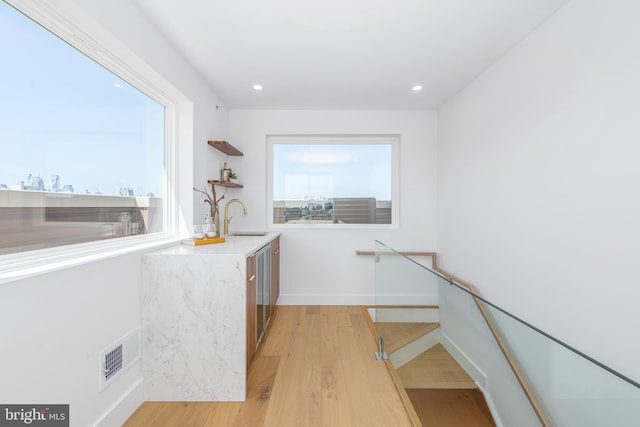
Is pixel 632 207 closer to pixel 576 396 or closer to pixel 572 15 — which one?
pixel 576 396

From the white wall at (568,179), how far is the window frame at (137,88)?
2675 millimetres

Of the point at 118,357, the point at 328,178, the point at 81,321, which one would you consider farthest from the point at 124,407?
the point at 328,178

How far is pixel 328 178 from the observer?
3.37 metres

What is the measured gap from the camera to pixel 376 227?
10.8 ft

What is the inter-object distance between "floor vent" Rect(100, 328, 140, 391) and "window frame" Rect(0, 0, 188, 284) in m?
0.53

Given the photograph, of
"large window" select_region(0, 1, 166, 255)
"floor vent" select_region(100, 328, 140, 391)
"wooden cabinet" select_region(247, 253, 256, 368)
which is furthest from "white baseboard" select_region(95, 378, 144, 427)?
"large window" select_region(0, 1, 166, 255)

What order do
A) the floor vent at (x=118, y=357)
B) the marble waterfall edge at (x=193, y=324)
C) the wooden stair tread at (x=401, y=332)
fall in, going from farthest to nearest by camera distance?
1. the wooden stair tread at (x=401, y=332)
2. the marble waterfall edge at (x=193, y=324)
3. the floor vent at (x=118, y=357)

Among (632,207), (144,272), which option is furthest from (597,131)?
(144,272)

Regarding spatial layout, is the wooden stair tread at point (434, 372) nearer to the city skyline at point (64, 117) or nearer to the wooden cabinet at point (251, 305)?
the wooden cabinet at point (251, 305)

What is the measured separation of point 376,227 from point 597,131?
7.12 ft

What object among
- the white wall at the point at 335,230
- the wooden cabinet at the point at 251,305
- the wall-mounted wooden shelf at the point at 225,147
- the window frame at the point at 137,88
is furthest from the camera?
the white wall at the point at 335,230

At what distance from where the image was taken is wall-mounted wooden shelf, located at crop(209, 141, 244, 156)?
2.53m

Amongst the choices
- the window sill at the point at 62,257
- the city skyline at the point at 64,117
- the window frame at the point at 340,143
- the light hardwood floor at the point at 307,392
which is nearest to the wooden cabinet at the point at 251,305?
the light hardwood floor at the point at 307,392

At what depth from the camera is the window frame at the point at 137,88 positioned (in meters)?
1.11
